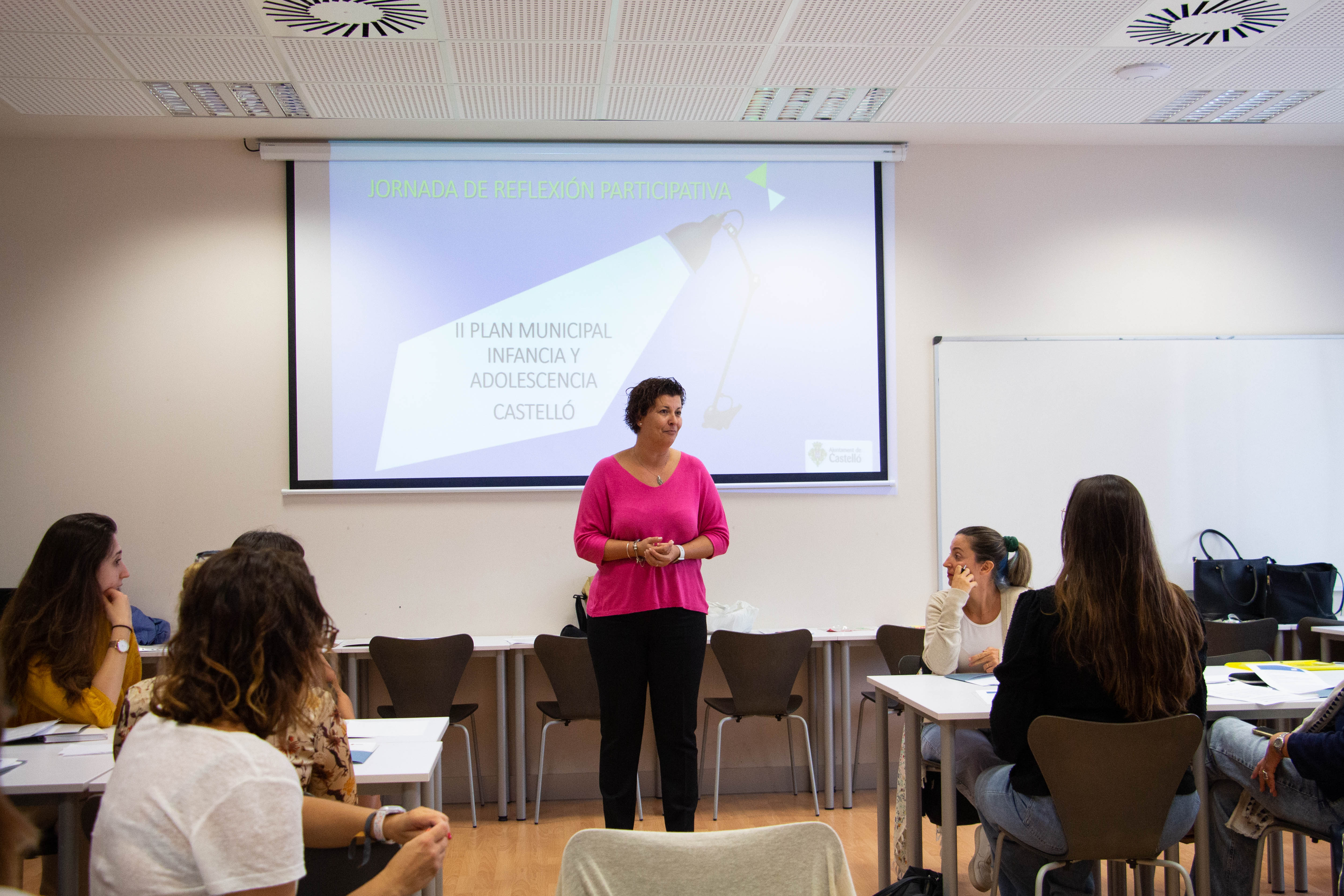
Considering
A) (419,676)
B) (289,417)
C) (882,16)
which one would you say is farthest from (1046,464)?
(289,417)

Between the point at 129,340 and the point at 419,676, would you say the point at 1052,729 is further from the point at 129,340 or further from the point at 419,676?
the point at 129,340

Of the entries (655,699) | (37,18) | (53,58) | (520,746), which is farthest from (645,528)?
(53,58)

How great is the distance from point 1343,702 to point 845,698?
2464mm

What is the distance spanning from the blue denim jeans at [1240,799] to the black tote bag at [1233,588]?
225 centimetres

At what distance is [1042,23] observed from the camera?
12.0ft

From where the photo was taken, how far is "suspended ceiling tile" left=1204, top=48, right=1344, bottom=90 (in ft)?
13.0

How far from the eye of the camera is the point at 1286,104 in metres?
4.53

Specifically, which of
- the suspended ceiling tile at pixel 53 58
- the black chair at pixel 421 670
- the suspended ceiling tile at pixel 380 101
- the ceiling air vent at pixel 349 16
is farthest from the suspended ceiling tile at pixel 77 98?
the black chair at pixel 421 670

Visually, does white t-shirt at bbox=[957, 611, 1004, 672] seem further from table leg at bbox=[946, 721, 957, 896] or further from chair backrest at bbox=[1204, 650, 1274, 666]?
chair backrest at bbox=[1204, 650, 1274, 666]

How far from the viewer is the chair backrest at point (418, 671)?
397 centimetres

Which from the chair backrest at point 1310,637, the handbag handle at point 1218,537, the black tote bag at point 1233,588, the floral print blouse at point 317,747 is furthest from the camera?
the handbag handle at point 1218,537

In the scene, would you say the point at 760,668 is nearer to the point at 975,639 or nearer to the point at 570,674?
the point at 570,674

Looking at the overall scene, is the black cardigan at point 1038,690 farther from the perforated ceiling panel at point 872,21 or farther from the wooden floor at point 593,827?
the perforated ceiling panel at point 872,21

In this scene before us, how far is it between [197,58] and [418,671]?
266 centimetres
